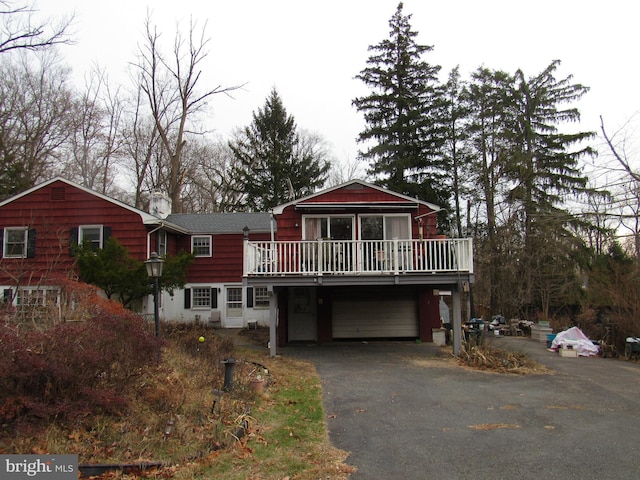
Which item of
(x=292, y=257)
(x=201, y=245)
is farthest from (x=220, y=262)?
(x=292, y=257)

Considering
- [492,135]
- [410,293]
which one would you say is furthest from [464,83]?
[410,293]

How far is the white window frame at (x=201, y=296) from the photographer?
20.2 metres

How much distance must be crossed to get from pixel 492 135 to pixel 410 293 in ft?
44.8

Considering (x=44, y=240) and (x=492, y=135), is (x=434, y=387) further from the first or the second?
(x=492, y=135)

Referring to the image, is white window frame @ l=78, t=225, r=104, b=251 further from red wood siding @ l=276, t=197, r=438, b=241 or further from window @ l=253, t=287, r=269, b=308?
red wood siding @ l=276, t=197, r=438, b=241

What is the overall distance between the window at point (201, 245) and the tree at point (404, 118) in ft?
35.8

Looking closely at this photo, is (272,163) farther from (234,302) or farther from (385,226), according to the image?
(385,226)

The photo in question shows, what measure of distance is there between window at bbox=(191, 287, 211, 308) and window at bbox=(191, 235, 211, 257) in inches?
61.7

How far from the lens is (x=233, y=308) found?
798 inches

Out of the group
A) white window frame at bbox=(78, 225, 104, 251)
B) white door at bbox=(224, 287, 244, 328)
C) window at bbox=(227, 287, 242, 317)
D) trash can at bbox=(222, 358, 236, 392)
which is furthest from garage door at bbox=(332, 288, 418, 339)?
white window frame at bbox=(78, 225, 104, 251)

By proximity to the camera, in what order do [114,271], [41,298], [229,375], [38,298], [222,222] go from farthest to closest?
[222,222] < [114,271] < [41,298] < [38,298] < [229,375]

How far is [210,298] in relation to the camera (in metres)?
20.2

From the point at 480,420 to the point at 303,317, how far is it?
31.2ft

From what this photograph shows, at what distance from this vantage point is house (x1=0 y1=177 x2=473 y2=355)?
1270 cm
